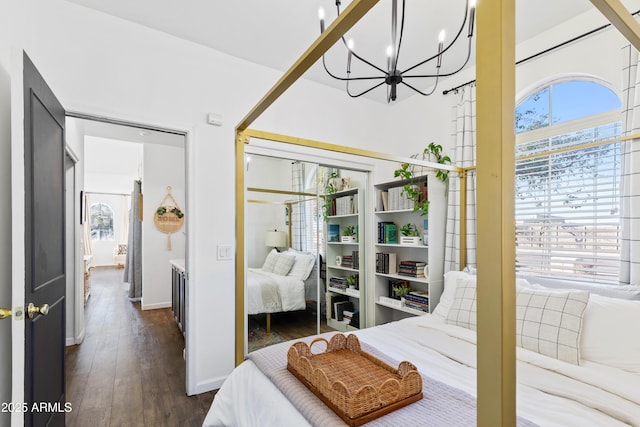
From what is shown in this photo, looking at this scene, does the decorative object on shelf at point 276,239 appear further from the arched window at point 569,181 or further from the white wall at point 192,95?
the arched window at point 569,181

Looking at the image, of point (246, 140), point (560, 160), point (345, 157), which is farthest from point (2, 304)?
point (560, 160)

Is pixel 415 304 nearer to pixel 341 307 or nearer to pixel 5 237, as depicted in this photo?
pixel 341 307

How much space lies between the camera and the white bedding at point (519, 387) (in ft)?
3.99

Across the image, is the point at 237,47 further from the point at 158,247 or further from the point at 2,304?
the point at 158,247

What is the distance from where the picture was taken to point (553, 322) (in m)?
1.80

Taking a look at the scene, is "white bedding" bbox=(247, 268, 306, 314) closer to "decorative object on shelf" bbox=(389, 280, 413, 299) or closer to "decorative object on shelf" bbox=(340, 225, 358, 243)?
"decorative object on shelf" bbox=(340, 225, 358, 243)

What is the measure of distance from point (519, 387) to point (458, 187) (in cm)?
191

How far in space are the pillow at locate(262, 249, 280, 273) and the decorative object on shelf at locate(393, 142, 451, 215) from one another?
55.1 inches

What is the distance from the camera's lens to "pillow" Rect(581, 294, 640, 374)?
5.32ft

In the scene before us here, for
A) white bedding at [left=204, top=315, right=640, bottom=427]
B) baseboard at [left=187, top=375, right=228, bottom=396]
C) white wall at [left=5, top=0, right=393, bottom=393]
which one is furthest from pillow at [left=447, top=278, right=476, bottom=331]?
baseboard at [left=187, top=375, right=228, bottom=396]

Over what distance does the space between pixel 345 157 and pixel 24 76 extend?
2579mm

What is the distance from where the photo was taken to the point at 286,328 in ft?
10.3

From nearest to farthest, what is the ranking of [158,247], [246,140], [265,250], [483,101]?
[483,101], [246,140], [265,250], [158,247]

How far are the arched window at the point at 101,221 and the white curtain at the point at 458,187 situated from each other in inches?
438
